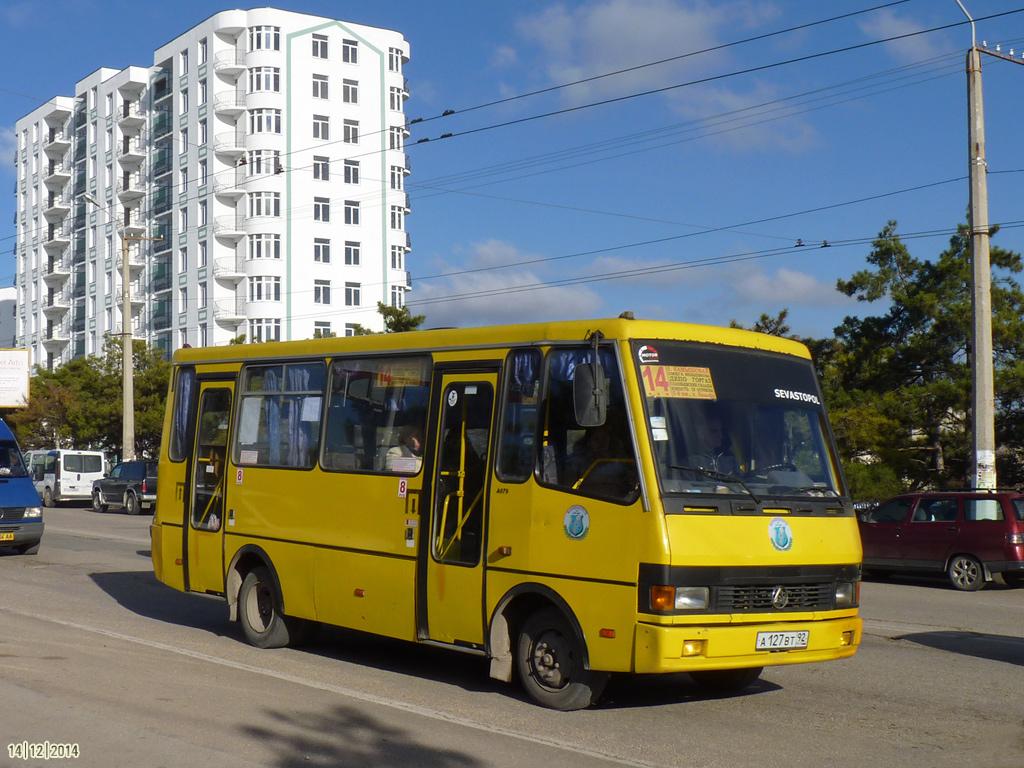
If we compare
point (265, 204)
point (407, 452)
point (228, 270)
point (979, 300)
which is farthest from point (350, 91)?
point (407, 452)

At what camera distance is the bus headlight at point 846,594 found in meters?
8.07

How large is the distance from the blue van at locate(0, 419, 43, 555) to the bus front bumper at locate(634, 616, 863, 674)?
584 inches

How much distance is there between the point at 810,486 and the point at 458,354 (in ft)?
9.35

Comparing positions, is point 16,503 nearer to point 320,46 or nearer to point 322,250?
point 322,250

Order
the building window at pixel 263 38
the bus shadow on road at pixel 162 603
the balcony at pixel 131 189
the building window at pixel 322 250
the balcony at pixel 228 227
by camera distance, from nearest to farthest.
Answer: the bus shadow on road at pixel 162 603 → the building window at pixel 263 38 → the balcony at pixel 228 227 → the building window at pixel 322 250 → the balcony at pixel 131 189

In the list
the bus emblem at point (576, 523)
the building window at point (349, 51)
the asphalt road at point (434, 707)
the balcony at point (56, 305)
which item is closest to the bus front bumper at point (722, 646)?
the asphalt road at point (434, 707)

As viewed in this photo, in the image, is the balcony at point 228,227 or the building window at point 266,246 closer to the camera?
the building window at point 266,246

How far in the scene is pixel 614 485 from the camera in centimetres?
766

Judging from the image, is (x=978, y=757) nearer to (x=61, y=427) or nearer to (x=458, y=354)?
(x=458, y=354)

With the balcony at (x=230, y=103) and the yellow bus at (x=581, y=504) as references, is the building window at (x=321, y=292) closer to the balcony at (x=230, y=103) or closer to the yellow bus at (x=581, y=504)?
the balcony at (x=230, y=103)

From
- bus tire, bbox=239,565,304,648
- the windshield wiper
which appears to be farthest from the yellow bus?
bus tire, bbox=239,565,304,648

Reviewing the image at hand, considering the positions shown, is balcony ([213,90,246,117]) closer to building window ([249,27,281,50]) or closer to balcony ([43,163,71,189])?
building window ([249,27,281,50])

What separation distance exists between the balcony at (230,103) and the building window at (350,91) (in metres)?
6.02

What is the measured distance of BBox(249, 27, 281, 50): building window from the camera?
2653 inches
